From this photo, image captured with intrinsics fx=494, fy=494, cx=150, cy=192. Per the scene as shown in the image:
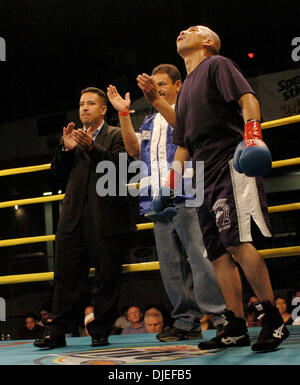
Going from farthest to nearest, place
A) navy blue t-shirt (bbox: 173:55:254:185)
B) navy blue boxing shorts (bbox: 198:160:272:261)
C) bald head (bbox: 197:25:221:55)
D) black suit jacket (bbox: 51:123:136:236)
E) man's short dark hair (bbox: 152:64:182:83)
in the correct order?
man's short dark hair (bbox: 152:64:182:83) → black suit jacket (bbox: 51:123:136:236) → bald head (bbox: 197:25:221:55) → navy blue t-shirt (bbox: 173:55:254:185) → navy blue boxing shorts (bbox: 198:160:272:261)

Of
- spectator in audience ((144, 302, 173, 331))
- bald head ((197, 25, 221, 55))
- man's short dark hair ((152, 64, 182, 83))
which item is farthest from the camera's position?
spectator in audience ((144, 302, 173, 331))

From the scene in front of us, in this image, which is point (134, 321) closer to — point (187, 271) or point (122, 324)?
point (122, 324)

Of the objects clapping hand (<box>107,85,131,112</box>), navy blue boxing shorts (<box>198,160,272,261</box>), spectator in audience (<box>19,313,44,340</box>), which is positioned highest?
clapping hand (<box>107,85,131,112</box>)

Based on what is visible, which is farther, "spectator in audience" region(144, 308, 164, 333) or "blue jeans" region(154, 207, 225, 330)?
"spectator in audience" region(144, 308, 164, 333)

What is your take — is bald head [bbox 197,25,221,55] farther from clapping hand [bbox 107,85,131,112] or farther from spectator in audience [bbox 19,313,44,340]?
spectator in audience [bbox 19,313,44,340]

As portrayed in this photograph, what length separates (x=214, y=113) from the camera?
161 centimetres

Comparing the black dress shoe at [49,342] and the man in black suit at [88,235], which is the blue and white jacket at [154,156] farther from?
the black dress shoe at [49,342]

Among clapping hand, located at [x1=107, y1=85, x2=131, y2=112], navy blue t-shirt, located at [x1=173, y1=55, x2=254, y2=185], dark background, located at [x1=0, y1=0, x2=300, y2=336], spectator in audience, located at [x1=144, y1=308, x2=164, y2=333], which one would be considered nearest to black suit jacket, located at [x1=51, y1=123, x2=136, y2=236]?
clapping hand, located at [x1=107, y1=85, x2=131, y2=112]

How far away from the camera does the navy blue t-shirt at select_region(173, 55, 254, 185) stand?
1554mm

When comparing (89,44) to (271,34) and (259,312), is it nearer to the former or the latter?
(271,34)

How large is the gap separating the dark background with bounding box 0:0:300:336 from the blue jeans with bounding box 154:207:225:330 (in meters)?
4.41

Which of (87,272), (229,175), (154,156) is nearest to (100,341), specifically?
(87,272)

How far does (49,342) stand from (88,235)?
47 centimetres

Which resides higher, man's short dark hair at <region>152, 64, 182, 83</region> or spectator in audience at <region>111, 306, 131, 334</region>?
man's short dark hair at <region>152, 64, 182, 83</region>
